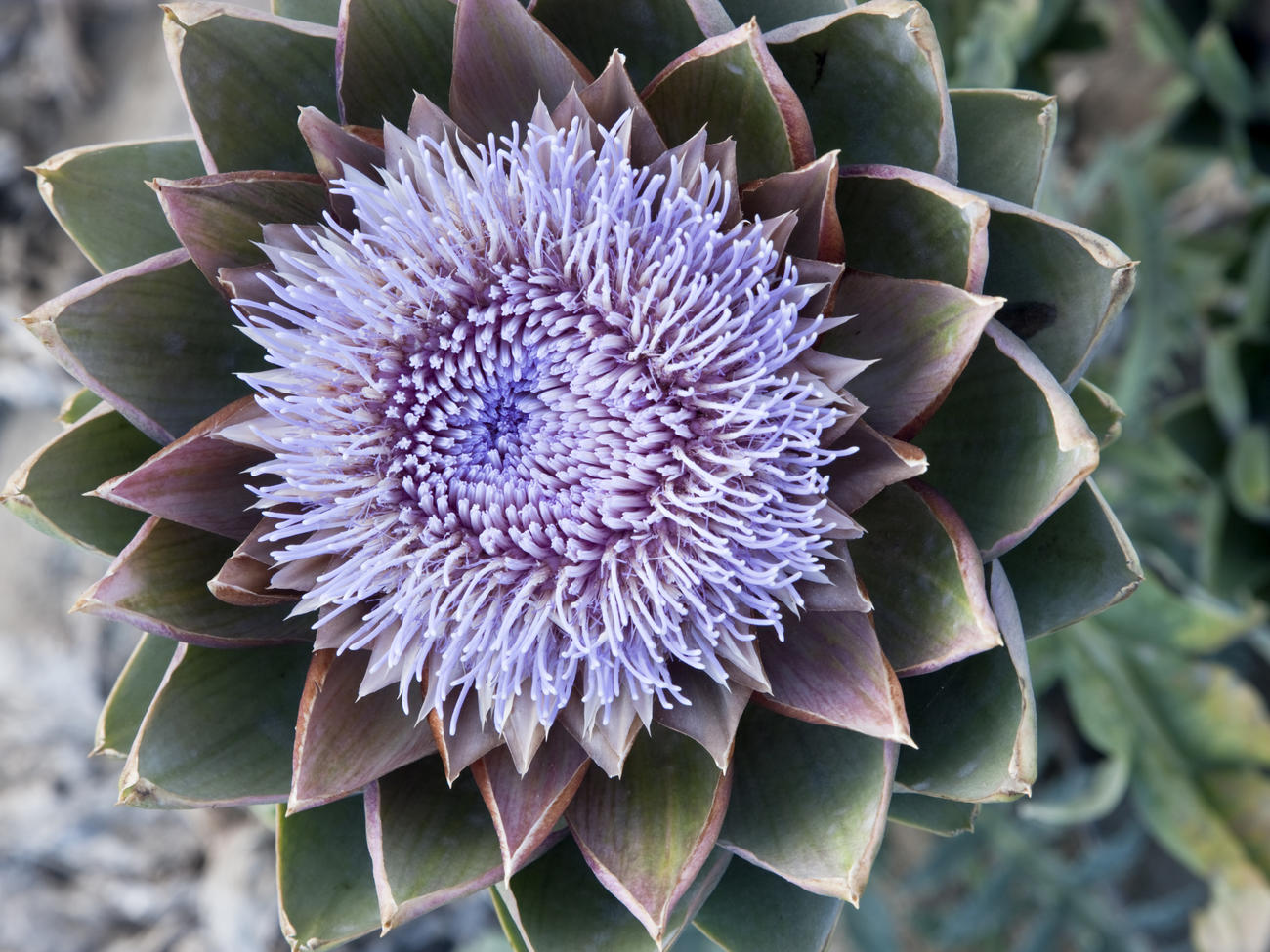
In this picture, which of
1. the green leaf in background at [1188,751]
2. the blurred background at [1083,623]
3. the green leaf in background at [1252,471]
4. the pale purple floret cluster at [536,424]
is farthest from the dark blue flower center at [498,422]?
the green leaf in background at [1252,471]

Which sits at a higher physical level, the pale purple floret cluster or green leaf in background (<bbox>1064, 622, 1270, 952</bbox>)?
the pale purple floret cluster

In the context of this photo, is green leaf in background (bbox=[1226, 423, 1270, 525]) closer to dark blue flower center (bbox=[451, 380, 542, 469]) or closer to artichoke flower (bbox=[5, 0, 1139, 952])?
artichoke flower (bbox=[5, 0, 1139, 952])

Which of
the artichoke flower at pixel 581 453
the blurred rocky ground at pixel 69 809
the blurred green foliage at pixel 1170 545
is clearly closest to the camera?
the artichoke flower at pixel 581 453

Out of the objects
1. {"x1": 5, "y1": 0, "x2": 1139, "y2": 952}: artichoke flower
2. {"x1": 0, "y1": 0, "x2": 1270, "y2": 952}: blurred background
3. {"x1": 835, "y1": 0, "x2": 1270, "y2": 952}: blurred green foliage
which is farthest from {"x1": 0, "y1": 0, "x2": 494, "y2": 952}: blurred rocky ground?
{"x1": 835, "y1": 0, "x2": 1270, "y2": 952}: blurred green foliage

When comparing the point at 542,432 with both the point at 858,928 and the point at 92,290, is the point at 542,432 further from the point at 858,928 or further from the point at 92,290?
the point at 858,928

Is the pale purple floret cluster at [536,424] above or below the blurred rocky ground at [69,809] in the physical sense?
above

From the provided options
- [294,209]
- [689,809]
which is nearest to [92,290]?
[294,209]

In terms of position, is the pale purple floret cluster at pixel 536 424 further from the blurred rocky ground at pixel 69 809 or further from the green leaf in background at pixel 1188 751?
the blurred rocky ground at pixel 69 809
